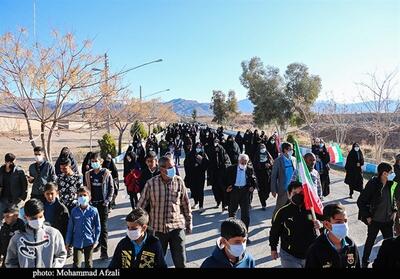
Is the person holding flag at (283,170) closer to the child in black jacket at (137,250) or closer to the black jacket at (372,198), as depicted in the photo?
the black jacket at (372,198)

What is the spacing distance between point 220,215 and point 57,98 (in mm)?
6002

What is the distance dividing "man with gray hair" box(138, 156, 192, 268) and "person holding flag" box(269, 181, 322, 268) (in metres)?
1.14

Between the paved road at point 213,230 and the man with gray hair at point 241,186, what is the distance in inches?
25.1

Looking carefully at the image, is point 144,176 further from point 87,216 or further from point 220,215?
point 87,216

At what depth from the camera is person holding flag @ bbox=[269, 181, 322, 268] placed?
387 cm

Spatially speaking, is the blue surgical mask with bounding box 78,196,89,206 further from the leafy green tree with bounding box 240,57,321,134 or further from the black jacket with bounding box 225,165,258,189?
the leafy green tree with bounding box 240,57,321,134

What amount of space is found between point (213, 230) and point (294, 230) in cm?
361

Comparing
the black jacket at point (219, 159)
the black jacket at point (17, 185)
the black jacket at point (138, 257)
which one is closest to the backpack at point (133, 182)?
the black jacket at point (219, 159)

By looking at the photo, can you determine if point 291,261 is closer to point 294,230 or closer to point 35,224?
point 294,230

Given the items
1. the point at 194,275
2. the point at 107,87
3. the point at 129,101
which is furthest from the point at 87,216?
the point at 129,101

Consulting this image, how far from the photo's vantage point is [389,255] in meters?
2.86

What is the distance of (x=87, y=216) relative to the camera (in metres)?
4.75

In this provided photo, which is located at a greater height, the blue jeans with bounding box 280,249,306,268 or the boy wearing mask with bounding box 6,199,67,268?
the boy wearing mask with bounding box 6,199,67,268

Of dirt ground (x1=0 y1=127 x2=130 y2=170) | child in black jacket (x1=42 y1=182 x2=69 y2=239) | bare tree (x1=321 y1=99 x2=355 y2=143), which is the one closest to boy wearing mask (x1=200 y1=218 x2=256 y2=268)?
child in black jacket (x1=42 y1=182 x2=69 y2=239)
